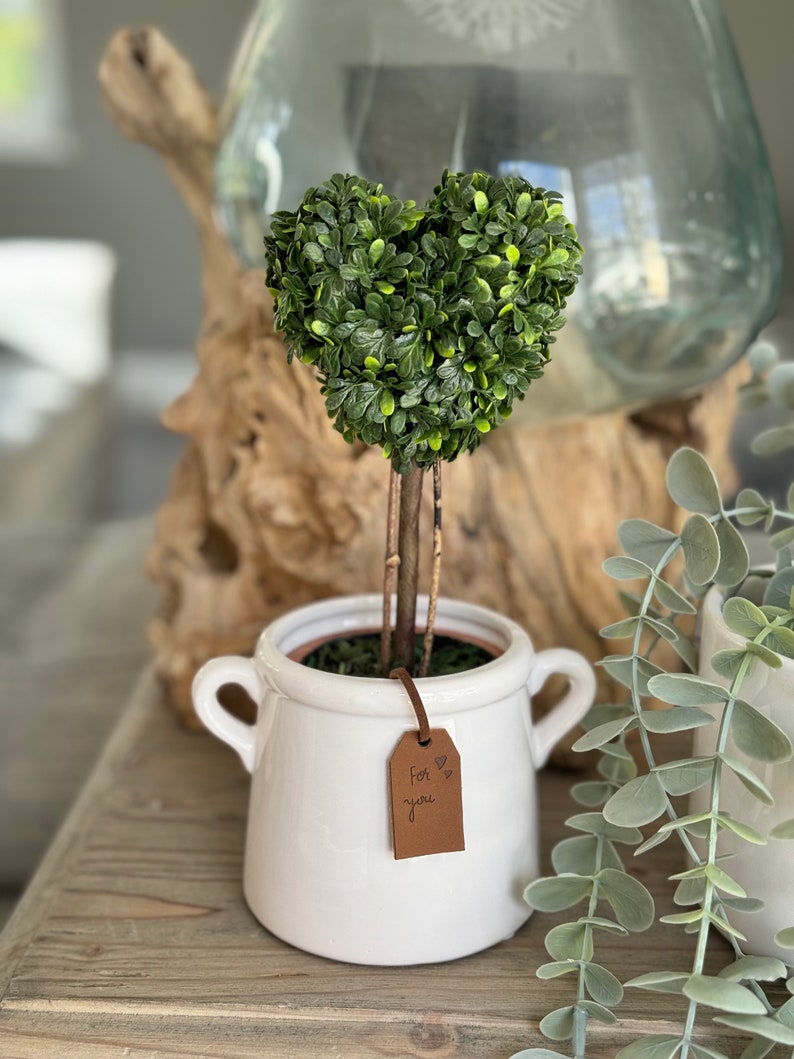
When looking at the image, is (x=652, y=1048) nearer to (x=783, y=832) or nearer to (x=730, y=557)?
(x=783, y=832)

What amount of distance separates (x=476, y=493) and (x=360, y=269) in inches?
13.3

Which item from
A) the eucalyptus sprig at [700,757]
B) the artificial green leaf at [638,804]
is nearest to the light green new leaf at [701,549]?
the eucalyptus sprig at [700,757]

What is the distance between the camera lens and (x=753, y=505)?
62 centimetres

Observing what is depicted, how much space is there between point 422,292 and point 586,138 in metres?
0.26

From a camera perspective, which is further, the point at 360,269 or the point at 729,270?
the point at 729,270

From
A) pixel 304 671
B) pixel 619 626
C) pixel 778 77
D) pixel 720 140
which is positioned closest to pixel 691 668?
pixel 619 626

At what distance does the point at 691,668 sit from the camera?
0.60 meters

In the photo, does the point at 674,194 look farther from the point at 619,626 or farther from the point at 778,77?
the point at 778,77

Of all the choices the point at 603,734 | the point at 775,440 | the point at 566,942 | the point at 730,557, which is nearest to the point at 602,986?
the point at 566,942

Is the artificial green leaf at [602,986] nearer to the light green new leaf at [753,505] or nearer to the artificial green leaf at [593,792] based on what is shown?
the artificial green leaf at [593,792]

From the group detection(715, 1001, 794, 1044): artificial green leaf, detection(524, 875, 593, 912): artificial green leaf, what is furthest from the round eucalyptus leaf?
detection(524, 875, 593, 912): artificial green leaf

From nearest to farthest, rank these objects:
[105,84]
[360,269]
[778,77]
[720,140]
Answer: [360,269] < [720,140] < [105,84] < [778,77]

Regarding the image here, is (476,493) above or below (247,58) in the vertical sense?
below

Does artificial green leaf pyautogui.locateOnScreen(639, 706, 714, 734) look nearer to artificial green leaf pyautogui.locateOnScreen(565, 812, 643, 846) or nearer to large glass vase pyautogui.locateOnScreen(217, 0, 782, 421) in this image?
artificial green leaf pyautogui.locateOnScreen(565, 812, 643, 846)
